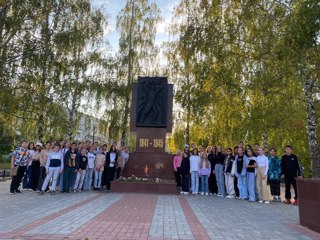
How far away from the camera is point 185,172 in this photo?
44.2 ft

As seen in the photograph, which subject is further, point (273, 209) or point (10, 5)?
point (10, 5)

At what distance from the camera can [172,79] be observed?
1014 inches

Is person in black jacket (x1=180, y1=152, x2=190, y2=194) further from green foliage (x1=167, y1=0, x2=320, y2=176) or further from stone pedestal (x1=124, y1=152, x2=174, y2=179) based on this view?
green foliage (x1=167, y1=0, x2=320, y2=176)

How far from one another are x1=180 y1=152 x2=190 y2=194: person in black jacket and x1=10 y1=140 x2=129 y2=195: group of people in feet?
8.72

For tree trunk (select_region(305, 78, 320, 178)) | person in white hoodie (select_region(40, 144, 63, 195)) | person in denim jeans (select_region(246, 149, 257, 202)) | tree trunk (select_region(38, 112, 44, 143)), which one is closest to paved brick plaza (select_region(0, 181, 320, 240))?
person in denim jeans (select_region(246, 149, 257, 202))

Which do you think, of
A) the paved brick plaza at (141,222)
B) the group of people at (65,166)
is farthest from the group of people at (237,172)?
the group of people at (65,166)

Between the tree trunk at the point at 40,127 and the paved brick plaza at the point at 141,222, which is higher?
the tree trunk at the point at 40,127

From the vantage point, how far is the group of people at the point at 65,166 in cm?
1223

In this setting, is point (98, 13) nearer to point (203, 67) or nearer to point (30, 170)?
point (203, 67)

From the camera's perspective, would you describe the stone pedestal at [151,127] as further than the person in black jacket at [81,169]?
Yes

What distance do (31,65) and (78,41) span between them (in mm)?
3761

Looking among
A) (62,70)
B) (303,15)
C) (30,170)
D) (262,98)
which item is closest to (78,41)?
(62,70)

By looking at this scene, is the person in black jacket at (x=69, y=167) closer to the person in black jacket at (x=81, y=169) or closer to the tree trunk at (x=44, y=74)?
the person in black jacket at (x=81, y=169)

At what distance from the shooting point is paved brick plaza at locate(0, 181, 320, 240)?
18.1 ft
